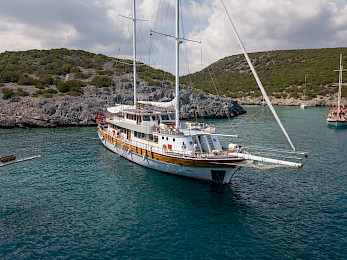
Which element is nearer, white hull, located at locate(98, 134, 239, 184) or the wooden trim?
the wooden trim

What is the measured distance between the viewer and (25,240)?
51.6 feet

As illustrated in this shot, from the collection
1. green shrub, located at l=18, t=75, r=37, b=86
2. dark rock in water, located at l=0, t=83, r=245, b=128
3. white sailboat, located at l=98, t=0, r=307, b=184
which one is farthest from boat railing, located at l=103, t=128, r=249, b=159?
green shrub, located at l=18, t=75, r=37, b=86

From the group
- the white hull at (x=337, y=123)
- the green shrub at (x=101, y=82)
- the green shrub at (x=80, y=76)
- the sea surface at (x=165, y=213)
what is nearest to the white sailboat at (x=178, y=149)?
the sea surface at (x=165, y=213)

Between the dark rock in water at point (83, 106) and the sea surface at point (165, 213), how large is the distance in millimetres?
27878

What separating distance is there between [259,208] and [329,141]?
117 ft

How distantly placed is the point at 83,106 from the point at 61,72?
39.5 m

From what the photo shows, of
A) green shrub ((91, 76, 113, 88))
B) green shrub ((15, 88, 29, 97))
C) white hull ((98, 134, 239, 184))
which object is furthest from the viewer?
green shrub ((91, 76, 113, 88))

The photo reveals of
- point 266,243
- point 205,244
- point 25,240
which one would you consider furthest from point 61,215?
point 266,243

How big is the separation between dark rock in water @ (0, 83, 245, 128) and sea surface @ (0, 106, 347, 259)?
2788 centimetres

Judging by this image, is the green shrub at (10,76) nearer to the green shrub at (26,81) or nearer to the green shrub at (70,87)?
the green shrub at (26,81)

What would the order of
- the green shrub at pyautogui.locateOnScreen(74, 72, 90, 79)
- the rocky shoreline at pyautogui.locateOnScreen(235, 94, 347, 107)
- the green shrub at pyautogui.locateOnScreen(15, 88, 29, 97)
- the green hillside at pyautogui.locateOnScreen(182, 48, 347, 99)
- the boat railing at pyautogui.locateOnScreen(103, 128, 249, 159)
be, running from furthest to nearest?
1. the green hillside at pyautogui.locateOnScreen(182, 48, 347, 99)
2. the rocky shoreline at pyautogui.locateOnScreen(235, 94, 347, 107)
3. the green shrub at pyautogui.locateOnScreen(74, 72, 90, 79)
4. the green shrub at pyautogui.locateOnScreen(15, 88, 29, 97)
5. the boat railing at pyautogui.locateOnScreen(103, 128, 249, 159)

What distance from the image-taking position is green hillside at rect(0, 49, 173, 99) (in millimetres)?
84375

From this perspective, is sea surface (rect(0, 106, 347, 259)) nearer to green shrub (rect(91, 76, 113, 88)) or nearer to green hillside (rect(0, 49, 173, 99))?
green hillside (rect(0, 49, 173, 99))

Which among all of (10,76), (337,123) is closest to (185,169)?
(337,123)
